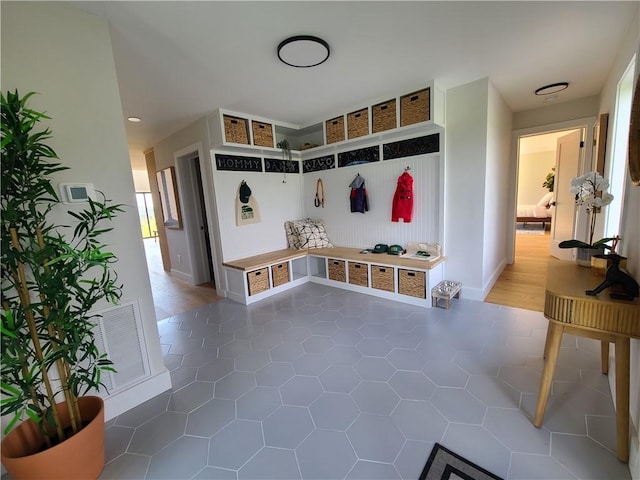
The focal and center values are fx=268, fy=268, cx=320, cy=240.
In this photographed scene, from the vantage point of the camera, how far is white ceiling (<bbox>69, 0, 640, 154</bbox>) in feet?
5.65

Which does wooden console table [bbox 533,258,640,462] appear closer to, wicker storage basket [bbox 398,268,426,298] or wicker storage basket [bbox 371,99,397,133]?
wicker storage basket [bbox 398,268,426,298]

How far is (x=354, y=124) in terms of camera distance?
360 cm

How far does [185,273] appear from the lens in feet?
15.4

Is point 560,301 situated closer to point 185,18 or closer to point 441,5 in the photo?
point 441,5

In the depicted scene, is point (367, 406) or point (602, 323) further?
point (367, 406)

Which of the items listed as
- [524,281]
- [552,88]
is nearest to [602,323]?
[524,281]

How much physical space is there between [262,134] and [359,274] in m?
2.38

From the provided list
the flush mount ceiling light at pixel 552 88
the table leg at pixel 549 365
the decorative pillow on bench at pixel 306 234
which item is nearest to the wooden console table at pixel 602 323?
the table leg at pixel 549 365

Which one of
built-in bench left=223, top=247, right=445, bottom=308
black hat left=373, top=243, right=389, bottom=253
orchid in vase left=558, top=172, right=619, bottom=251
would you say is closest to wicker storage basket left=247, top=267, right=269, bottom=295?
built-in bench left=223, top=247, right=445, bottom=308

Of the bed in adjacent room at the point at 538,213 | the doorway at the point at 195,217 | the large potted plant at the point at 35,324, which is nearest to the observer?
the large potted plant at the point at 35,324

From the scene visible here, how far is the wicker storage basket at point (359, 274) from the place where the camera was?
355 cm

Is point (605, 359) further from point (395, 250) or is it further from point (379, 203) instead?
point (379, 203)

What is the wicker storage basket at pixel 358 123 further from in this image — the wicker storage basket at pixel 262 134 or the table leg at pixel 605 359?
the table leg at pixel 605 359

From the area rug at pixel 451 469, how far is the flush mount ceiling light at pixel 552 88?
392 centimetres
